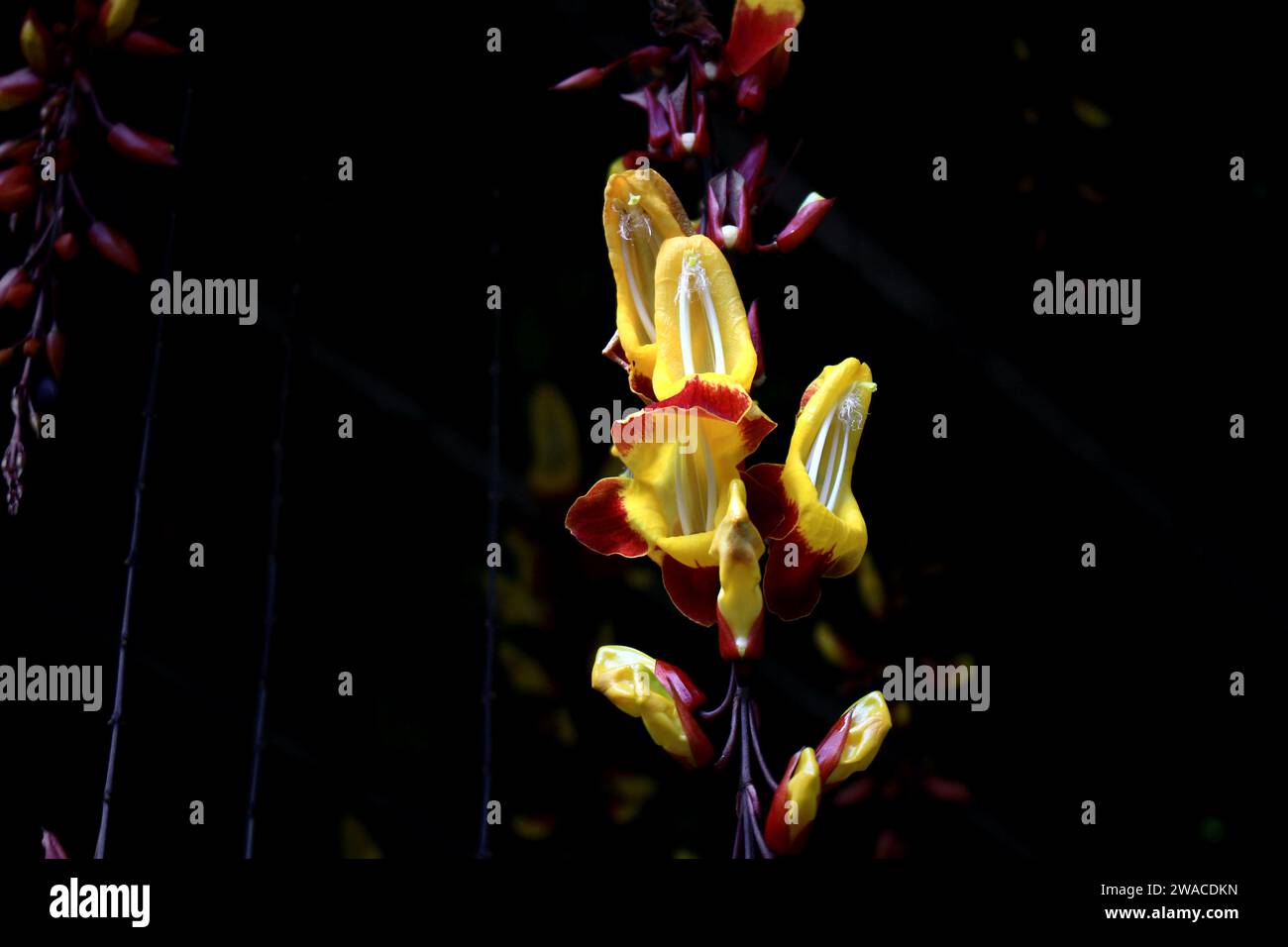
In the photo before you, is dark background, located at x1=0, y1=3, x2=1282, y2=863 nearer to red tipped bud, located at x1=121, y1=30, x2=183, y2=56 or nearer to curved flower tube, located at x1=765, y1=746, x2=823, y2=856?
red tipped bud, located at x1=121, y1=30, x2=183, y2=56

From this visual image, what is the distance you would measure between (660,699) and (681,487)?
13 centimetres

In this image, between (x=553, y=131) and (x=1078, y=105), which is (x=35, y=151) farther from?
(x=1078, y=105)

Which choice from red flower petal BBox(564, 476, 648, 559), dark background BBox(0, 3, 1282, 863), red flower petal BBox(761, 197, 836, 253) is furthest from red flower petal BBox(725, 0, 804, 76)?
red flower petal BBox(564, 476, 648, 559)

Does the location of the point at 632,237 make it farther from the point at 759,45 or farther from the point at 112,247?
the point at 112,247

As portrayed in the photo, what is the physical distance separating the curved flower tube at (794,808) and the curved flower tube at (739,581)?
0.07 meters

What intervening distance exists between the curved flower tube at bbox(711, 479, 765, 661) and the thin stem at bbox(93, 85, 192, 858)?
1.52 ft

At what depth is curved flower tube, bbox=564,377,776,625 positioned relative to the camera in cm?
65

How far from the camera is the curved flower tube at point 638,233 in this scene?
732mm

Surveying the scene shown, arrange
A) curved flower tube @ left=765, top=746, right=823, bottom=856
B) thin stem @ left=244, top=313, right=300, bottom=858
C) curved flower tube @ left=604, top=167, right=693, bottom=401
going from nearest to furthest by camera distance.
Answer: curved flower tube @ left=765, top=746, right=823, bottom=856, curved flower tube @ left=604, top=167, right=693, bottom=401, thin stem @ left=244, top=313, right=300, bottom=858

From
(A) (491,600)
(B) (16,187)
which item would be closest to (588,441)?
(A) (491,600)

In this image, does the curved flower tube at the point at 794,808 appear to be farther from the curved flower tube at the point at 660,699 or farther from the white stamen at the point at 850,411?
the white stamen at the point at 850,411

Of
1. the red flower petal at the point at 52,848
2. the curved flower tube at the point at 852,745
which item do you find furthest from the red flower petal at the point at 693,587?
the red flower petal at the point at 52,848

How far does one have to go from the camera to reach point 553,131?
1.09 meters
